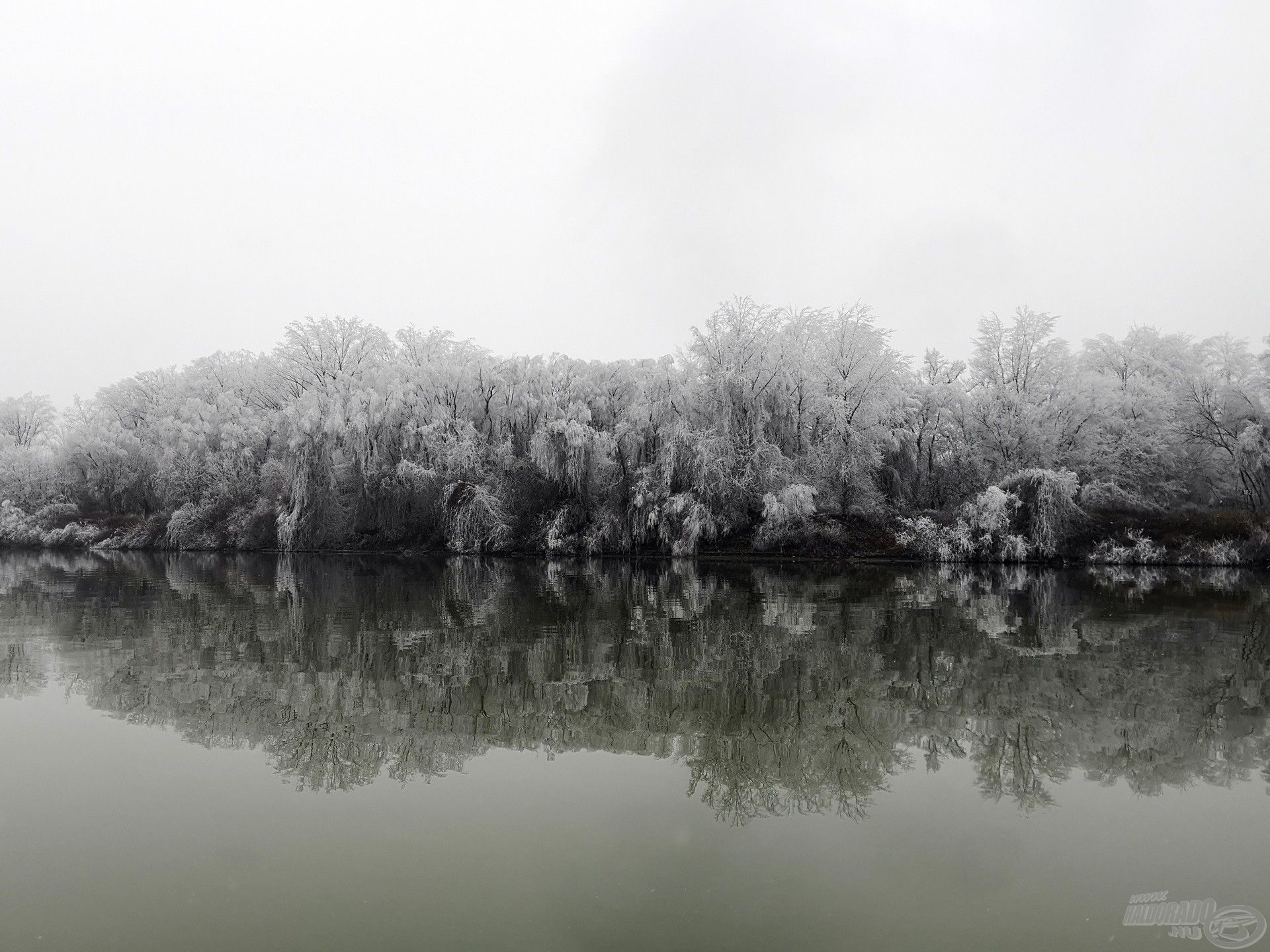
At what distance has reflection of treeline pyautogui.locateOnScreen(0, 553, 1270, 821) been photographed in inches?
257

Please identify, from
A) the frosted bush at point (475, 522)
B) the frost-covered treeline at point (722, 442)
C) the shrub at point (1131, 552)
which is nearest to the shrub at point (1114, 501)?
the frost-covered treeline at point (722, 442)

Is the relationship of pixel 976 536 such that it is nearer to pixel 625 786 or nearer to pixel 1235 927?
pixel 625 786

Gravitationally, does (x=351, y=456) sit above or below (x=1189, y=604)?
above

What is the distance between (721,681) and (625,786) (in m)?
3.40

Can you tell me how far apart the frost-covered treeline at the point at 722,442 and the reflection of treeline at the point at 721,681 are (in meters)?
13.3

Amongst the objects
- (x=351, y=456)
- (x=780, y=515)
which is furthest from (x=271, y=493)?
(x=780, y=515)

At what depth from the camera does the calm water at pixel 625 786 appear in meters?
4.07

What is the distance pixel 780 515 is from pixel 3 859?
2614 cm

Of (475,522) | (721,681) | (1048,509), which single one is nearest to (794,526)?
(1048,509)

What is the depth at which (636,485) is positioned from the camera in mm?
31312

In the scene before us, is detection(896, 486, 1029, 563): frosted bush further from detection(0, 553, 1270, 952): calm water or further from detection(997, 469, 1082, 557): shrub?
detection(0, 553, 1270, 952): calm water

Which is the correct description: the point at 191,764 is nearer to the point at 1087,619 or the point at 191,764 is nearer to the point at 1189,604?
the point at 1087,619

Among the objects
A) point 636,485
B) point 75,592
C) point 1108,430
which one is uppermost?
point 1108,430

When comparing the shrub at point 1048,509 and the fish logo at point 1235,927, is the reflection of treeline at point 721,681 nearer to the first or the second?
the fish logo at point 1235,927
